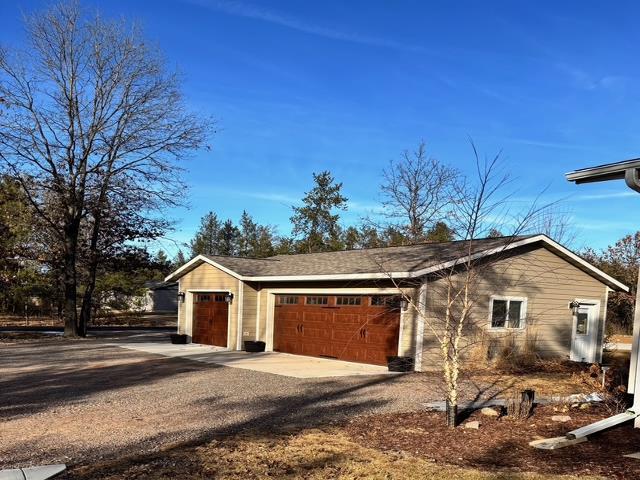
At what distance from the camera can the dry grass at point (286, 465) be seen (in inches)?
213

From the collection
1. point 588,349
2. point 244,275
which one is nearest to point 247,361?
point 244,275

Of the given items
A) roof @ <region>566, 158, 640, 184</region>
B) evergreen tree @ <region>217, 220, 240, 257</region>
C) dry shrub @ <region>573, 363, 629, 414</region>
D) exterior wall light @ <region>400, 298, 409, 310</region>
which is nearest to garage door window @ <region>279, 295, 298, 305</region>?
exterior wall light @ <region>400, 298, 409, 310</region>

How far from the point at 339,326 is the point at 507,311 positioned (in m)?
4.78

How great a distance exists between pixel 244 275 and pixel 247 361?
4.06 metres

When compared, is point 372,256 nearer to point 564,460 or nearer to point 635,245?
point 564,460

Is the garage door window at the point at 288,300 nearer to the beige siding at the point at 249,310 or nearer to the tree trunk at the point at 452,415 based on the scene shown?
the beige siding at the point at 249,310

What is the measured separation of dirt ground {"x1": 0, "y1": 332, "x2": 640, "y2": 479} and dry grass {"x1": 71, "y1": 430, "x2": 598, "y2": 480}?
19mm

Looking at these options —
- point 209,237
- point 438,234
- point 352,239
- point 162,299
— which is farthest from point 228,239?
point 438,234

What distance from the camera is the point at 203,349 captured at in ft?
66.1

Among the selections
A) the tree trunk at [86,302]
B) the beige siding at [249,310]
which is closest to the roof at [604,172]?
the beige siding at [249,310]

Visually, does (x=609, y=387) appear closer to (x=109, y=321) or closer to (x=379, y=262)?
(x=379, y=262)

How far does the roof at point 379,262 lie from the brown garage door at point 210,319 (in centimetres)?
140

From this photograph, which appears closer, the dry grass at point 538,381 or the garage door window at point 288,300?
the dry grass at point 538,381

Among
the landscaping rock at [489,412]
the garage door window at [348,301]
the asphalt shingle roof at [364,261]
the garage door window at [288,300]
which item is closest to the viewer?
the landscaping rock at [489,412]
